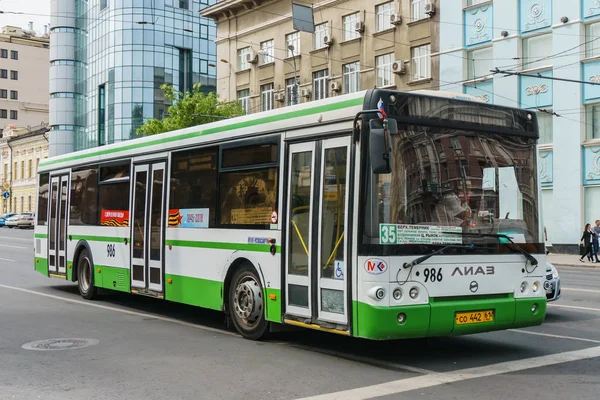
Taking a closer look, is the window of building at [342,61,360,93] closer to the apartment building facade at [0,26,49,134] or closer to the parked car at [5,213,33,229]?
the parked car at [5,213,33,229]

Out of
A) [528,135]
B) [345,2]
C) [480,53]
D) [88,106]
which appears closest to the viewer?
[528,135]

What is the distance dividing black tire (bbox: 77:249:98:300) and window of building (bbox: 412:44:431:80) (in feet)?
83.3

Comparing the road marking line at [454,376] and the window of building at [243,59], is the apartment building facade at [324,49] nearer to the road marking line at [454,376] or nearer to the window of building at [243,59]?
the window of building at [243,59]

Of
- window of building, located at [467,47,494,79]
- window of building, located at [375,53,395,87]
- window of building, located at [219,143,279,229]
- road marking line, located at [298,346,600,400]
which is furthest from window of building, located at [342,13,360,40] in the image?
road marking line, located at [298,346,600,400]

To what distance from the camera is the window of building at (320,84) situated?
43.1 metres

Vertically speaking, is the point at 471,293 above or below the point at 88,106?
below

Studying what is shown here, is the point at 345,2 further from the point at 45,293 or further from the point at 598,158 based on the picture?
the point at 45,293

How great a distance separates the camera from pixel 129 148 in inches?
536

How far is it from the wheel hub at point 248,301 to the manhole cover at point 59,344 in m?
1.86

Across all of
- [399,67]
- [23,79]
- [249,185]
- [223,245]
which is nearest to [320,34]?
[399,67]

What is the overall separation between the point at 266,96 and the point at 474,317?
39.4 m

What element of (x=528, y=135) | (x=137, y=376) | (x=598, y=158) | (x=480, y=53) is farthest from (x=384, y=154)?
(x=480, y=53)

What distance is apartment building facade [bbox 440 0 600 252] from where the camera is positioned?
31719mm

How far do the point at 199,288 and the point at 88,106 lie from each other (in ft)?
222
